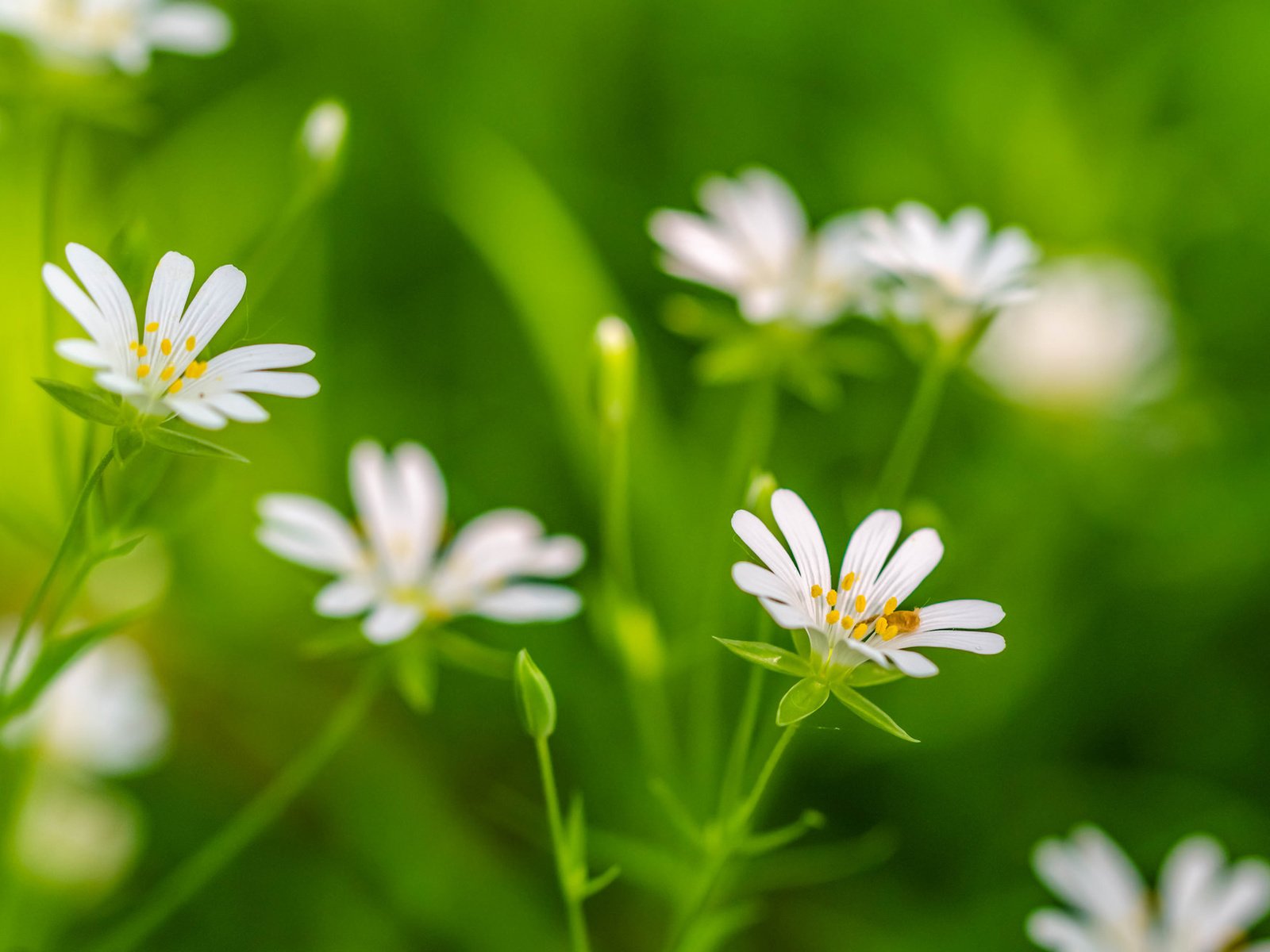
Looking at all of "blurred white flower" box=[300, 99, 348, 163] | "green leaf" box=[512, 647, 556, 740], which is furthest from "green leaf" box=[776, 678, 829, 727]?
"blurred white flower" box=[300, 99, 348, 163]

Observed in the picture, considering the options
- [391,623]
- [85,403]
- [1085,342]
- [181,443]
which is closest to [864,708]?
[391,623]

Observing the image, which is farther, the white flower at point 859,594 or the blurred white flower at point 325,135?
the blurred white flower at point 325,135

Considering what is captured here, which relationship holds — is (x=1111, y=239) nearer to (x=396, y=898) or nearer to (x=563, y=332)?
(x=563, y=332)

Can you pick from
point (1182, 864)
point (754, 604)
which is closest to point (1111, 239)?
point (754, 604)

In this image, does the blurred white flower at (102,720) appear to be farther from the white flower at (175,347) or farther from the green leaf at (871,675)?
the green leaf at (871,675)

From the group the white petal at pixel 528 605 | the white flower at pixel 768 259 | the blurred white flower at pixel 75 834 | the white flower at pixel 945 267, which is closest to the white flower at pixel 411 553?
the white petal at pixel 528 605

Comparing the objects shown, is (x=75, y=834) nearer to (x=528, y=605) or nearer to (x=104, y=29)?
(x=528, y=605)
